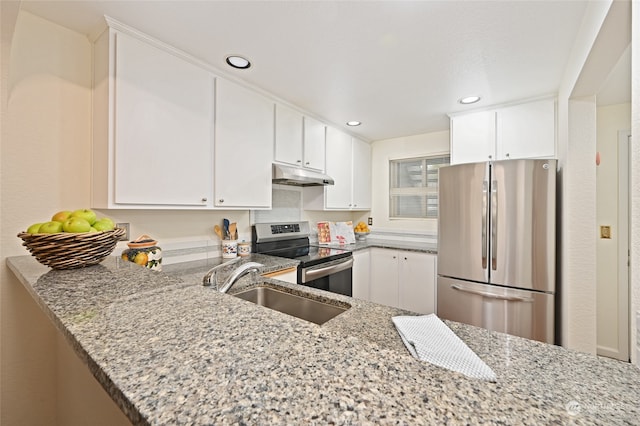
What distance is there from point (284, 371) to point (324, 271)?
6.62 feet

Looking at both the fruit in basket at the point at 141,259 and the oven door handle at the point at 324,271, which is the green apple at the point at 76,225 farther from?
the oven door handle at the point at 324,271

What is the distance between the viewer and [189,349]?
0.46 meters

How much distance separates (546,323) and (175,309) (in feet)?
8.16

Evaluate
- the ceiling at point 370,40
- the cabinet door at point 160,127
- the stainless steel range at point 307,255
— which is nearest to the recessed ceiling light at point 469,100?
the ceiling at point 370,40

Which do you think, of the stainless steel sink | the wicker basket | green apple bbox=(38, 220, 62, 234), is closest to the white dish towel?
the stainless steel sink

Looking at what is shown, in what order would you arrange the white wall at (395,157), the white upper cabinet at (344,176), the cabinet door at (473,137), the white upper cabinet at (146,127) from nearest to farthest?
the white upper cabinet at (146,127) < the cabinet door at (473,137) < the white upper cabinet at (344,176) < the white wall at (395,157)

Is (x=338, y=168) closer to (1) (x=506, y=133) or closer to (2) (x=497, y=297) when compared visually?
(1) (x=506, y=133)

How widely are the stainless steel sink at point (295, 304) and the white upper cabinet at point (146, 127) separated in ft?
2.52

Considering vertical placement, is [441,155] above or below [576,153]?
above

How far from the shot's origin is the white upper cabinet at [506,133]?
89.5 inches

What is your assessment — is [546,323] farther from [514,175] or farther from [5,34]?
[5,34]

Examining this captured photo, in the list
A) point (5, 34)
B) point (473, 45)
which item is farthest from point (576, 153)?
point (5, 34)

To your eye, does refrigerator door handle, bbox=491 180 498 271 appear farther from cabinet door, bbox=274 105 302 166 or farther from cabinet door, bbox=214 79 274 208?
cabinet door, bbox=214 79 274 208

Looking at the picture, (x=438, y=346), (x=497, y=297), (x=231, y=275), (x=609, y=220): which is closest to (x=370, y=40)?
(x=231, y=275)
